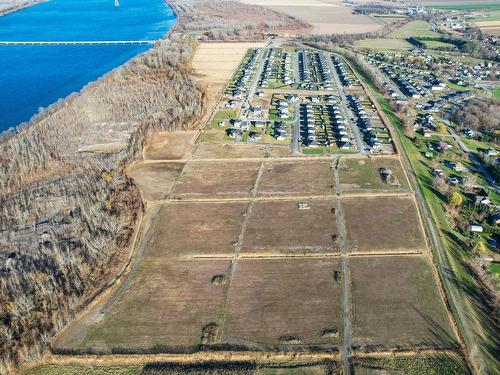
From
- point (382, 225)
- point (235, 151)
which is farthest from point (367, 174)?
point (235, 151)

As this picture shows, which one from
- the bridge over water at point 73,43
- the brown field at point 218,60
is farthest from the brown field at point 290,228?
the bridge over water at point 73,43

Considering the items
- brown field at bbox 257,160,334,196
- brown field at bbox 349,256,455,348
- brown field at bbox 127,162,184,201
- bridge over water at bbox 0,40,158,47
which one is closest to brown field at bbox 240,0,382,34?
bridge over water at bbox 0,40,158,47

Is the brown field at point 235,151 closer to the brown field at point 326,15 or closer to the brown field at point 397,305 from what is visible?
the brown field at point 397,305

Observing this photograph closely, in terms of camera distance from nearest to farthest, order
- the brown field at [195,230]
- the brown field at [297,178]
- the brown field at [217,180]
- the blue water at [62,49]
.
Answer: the brown field at [195,230] → the brown field at [297,178] → the brown field at [217,180] → the blue water at [62,49]

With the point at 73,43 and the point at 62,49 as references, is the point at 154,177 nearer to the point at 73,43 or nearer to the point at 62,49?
the point at 62,49

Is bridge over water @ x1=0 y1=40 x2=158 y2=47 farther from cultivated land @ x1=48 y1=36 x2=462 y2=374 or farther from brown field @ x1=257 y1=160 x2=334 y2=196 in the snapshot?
brown field @ x1=257 y1=160 x2=334 y2=196

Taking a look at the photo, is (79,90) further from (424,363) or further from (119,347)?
(424,363)
